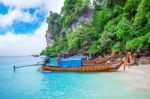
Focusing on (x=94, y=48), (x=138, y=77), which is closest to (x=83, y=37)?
(x=94, y=48)

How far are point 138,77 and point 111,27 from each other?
19.8 m

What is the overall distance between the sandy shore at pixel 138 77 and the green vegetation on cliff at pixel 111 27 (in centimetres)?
407

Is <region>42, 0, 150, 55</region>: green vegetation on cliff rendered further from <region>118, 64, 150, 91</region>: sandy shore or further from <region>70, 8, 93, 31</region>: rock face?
<region>118, 64, 150, 91</region>: sandy shore

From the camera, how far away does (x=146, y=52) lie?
109 feet

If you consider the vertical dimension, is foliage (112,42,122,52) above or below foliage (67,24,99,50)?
below

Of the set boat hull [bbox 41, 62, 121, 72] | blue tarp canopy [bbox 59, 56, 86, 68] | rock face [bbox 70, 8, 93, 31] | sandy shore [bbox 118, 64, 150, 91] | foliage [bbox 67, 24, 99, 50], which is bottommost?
sandy shore [bbox 118, 64, 150, 91]

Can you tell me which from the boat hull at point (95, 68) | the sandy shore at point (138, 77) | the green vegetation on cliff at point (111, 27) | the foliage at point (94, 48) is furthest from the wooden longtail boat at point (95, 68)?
the foliage at point (94, 48)

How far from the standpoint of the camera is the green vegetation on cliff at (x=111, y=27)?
34656 mm

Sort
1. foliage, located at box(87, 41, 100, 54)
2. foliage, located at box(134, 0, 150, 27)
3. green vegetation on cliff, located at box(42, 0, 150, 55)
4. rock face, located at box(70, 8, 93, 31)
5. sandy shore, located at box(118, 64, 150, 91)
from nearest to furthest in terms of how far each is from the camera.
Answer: sandy shore, located at box(118, 64, 150, 91), foliage, located at box(134, 0, 150, 27), green vegetation on cliff, located at box(42, 0, 150, 55), foliage, located at box(87, 41, 100, 54), rock face, located at box(70, 8, 93, 31)

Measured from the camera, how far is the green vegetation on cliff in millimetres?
Answer: 34656

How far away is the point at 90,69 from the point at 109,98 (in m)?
16.2

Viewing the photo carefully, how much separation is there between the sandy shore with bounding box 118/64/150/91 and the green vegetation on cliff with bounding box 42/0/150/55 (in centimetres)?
407

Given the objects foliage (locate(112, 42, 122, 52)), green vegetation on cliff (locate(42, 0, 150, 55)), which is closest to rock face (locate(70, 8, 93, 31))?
green vegetation on cliff (locate(42, 0, 150, 55))

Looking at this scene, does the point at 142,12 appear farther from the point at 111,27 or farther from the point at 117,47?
the point at 111,27
